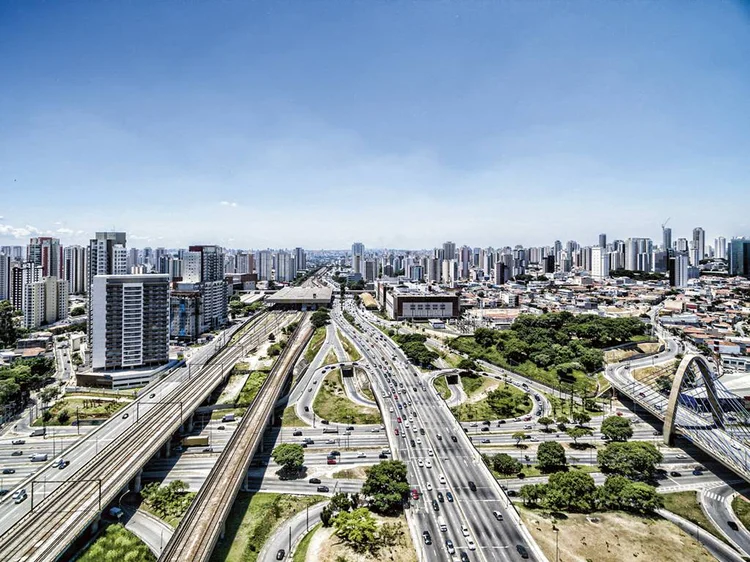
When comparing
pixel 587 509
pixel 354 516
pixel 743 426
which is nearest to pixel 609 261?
pixel 743 426

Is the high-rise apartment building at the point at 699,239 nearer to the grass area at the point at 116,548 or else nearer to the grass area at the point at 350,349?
the grass area at the point at 350,349

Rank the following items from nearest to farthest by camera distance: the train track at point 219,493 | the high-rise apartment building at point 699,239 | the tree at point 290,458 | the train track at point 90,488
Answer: the train track at point 219,493, the train track at point 90,488, the tree at point 290,458, the high-rise apartment building at point 699,239

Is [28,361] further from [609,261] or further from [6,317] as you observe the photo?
[609,261]

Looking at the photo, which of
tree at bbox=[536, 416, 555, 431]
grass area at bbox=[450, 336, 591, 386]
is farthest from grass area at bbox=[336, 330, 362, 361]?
tree at bbox=[536, 416, 555, 431]

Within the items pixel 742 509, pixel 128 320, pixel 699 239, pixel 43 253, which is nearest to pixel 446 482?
pixel 742 509

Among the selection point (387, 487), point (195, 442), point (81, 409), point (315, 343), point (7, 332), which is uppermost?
point (7, 332)

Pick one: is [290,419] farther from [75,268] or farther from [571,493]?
[75,268]

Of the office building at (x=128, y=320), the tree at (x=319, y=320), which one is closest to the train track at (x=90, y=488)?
the office building at (x=128, y=320)
